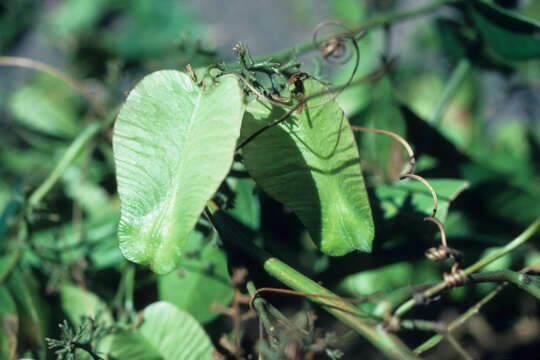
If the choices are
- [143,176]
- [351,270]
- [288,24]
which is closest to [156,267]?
[143,176]

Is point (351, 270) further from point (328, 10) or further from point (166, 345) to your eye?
point (328, 10)

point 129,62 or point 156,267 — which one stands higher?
point 129,62

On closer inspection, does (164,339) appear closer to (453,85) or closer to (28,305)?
(28,305)

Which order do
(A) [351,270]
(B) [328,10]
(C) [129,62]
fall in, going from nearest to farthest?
1. (A) [351,270]
2. (C) [129,62]
3. (B) [328,10]

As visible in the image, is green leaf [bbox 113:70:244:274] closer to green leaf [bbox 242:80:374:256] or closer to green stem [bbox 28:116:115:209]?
green leaf [bbox 242:80:374:256]

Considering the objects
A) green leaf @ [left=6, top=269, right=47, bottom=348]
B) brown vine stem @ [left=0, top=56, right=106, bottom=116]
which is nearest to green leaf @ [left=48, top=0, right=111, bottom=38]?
brown vine stem @ [left=0, top=56, right=106, bottom=116]

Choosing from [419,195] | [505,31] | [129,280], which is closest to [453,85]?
[505,31]
